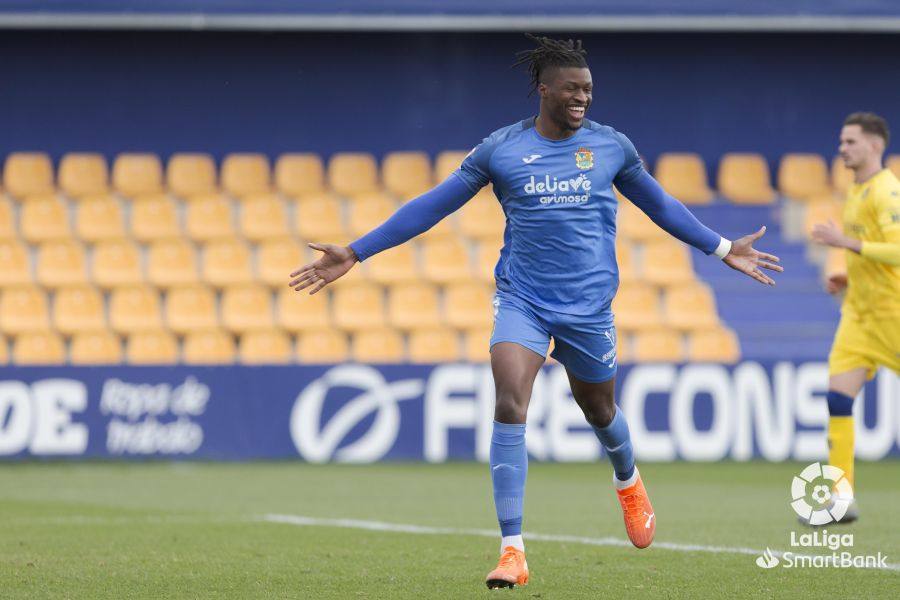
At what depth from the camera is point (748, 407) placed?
14.5 meters

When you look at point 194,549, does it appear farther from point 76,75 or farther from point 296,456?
point 76,75

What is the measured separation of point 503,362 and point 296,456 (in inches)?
323

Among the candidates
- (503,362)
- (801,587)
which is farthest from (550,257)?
(801,587)

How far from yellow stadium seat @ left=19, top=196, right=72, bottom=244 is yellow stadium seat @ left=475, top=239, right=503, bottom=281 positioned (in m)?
4.27

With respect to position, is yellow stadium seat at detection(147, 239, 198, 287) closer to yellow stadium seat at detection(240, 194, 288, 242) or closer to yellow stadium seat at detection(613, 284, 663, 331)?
yellow stadium seat at detection(240, 194, 288, 242)

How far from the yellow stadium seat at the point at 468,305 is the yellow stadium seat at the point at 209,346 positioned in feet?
7.23

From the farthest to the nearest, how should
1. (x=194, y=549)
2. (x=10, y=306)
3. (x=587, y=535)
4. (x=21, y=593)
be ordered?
(x=10, y=306), (x=587, y=535), (x=194, y=549), (x=21, y=593)

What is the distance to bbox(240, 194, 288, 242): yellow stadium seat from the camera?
16.7m

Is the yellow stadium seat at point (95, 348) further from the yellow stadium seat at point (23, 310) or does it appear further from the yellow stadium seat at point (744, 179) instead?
the yellow stadium seat at point (744, 179)

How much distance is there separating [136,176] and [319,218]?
6.79 ft

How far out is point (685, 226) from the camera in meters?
6.88

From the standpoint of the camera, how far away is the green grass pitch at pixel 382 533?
21.1 feet

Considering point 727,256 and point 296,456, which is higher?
point 727,256

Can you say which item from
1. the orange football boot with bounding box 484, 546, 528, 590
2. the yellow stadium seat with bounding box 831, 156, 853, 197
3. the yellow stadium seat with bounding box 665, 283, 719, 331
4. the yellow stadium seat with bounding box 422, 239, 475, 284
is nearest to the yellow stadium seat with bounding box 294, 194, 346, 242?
the yellow stadium seat with bounding box 422, 239, 475, 284
